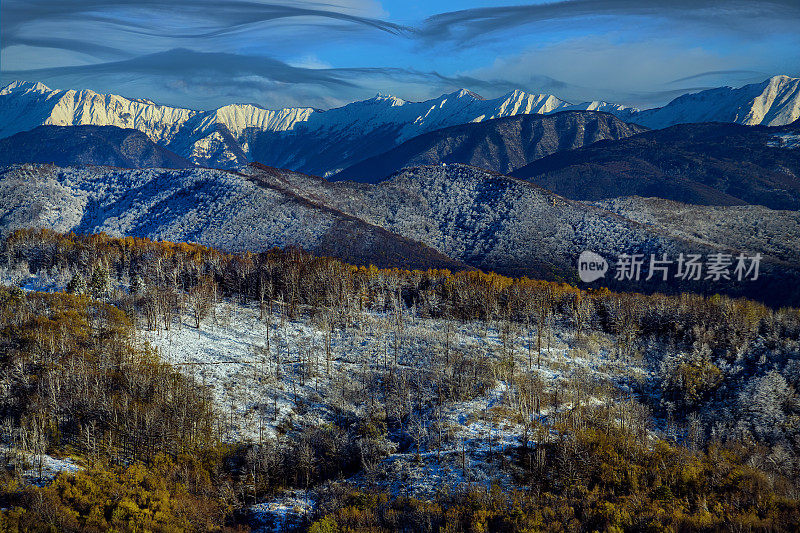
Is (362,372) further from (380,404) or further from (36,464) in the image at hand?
(36,464)

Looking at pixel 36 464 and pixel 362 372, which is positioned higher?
pixel 362 372

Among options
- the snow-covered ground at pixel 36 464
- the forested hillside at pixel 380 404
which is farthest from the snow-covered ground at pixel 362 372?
the snow-covered ground at pixel 36 464

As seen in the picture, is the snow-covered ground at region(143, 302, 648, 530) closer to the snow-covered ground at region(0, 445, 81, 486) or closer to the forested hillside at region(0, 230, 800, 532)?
the forested hillside at region(0, 230, 800, 532)

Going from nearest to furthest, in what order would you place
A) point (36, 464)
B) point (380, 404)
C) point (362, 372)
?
point (36, 464)
point (380, 404)
point (362, 372)

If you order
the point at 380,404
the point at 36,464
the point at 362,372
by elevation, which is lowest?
the point at 36,464

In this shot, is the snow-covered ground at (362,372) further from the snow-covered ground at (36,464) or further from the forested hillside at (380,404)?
the snow-covered ground at (36,464)

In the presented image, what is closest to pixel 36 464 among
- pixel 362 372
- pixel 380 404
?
pixel 380 404

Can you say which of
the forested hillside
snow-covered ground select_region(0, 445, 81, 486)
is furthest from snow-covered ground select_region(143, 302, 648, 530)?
snow-covered ground select_region(0, 445, 81, 486)

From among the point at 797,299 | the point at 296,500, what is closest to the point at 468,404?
the point at 296,500

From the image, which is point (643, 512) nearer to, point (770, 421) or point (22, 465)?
point (770, 421)

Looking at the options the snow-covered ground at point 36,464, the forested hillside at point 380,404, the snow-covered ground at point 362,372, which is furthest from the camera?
the snow-covered ground at point 362,372
